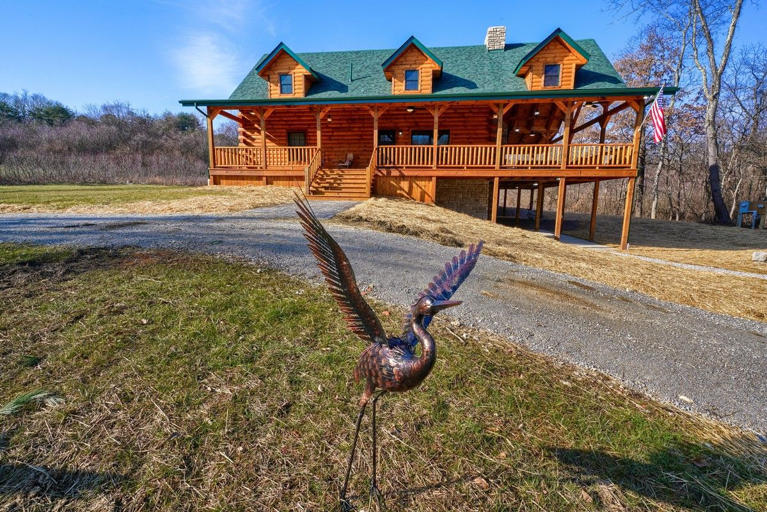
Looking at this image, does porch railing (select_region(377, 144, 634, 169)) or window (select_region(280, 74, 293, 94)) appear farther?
window (select_region(280, 74, 293, 94))

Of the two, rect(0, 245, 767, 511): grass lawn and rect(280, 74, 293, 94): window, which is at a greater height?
rect(280, 74, 293, 94): window

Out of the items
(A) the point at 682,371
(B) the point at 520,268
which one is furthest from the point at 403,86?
(A) the point at 682,371

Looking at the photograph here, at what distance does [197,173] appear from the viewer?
38438 millimetres

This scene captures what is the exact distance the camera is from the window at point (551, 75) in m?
13.6

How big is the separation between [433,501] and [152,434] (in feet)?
5.21

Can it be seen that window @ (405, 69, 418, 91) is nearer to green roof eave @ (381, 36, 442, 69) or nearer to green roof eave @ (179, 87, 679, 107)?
green roof eave @ (381, 36, 442, 69)

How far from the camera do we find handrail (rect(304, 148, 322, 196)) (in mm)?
12277

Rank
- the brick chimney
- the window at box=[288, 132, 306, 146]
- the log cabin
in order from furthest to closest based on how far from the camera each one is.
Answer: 1. the brick chimney
2. the window at box=[288, 132, 306, 146]
3. the log cabin

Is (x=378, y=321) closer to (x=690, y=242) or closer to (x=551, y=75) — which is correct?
(x=551, y=75)

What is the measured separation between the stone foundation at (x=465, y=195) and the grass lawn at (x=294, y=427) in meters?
12.0

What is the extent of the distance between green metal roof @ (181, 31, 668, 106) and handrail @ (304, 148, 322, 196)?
216cm

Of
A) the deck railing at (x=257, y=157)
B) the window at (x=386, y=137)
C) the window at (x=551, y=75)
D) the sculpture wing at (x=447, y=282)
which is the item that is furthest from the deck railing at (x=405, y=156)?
the sculpture wing at (x=447, y=282)

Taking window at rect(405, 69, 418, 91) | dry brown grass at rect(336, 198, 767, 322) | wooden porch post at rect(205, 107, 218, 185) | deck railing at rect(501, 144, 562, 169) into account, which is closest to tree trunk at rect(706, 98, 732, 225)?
deck railing at rect(501, 144, 562, 169)

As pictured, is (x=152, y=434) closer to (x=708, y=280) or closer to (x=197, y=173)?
(x=708, y=280)
